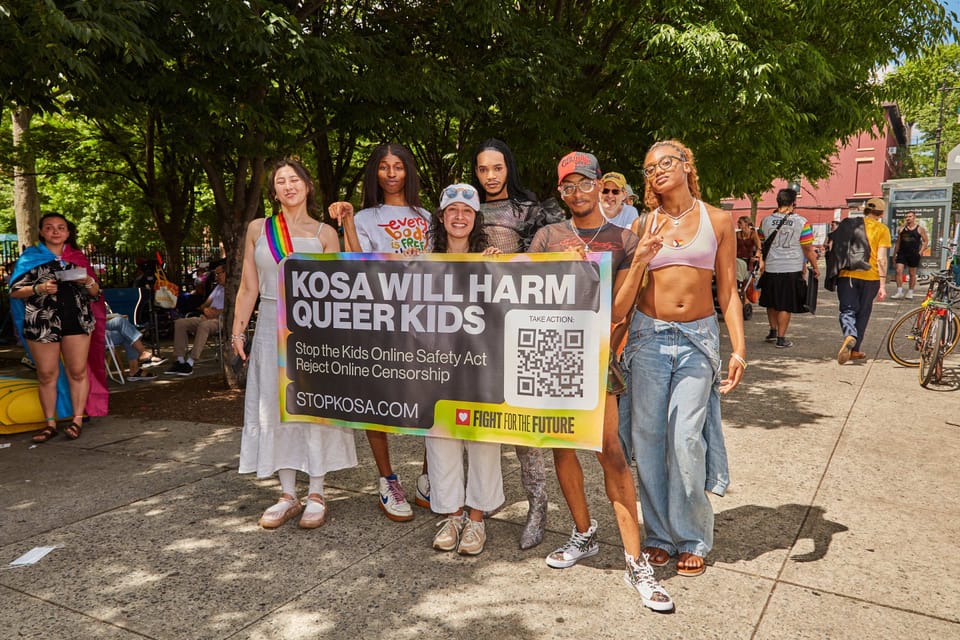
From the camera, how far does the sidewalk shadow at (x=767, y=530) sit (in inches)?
143

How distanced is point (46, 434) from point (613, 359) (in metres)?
5.15

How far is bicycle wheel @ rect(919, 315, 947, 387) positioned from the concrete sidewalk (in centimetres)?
198

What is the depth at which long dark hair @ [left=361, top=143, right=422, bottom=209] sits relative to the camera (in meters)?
4.12

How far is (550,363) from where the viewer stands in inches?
133

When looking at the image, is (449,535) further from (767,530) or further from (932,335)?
(932,335)

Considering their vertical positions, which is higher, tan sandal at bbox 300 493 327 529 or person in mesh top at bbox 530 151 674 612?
person in mesh top at bbox 530 151 674 612

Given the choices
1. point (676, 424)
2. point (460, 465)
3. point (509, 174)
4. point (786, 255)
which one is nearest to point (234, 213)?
point (509, 174)

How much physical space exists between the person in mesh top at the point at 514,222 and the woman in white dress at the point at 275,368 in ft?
3.25

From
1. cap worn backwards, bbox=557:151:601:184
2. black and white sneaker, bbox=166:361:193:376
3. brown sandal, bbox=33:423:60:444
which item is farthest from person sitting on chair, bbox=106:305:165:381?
cap worn backwards, bbox=557:151:601:184

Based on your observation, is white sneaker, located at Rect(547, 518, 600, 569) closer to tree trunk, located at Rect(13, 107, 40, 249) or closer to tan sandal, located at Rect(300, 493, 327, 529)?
tan sandal, located at Rect(300, 493, 327, 529)

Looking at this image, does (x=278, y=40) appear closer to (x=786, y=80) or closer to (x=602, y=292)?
(x=602, y=292)

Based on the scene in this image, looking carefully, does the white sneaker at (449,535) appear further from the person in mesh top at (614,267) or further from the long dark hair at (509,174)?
the long dark hair at (509,174)

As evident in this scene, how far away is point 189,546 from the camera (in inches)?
150

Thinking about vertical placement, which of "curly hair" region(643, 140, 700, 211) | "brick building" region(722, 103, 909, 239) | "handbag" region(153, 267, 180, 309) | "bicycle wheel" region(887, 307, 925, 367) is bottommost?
"bicycle wheel" region(887, 307, 925, 367)
